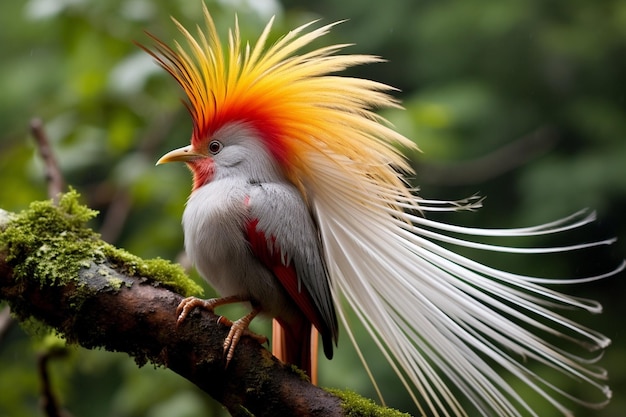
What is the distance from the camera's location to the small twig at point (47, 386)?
6.98ft

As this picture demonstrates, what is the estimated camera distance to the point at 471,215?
18.2 ft

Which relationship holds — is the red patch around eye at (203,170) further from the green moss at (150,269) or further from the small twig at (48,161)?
the small twig at (48,161)

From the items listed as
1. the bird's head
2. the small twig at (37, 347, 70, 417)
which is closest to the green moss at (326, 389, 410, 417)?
the bird's head

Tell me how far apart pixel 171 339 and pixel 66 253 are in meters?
0.31

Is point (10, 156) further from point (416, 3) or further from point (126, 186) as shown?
point (416, 3)

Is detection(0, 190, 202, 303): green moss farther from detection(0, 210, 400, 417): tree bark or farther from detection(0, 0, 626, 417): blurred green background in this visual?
detection(0, 0, 626, 417): blurred green background

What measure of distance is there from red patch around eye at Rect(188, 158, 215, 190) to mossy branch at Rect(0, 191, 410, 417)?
321 millimetres

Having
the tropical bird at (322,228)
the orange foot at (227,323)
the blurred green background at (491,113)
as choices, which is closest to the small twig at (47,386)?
the tropical bird at (322,228)

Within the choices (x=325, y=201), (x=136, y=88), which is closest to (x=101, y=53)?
(x=136, y=88)

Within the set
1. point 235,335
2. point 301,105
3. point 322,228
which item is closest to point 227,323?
point 235,335

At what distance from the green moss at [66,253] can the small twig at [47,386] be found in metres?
0.55

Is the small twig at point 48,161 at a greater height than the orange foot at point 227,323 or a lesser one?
greater

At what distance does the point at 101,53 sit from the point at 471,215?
328cm

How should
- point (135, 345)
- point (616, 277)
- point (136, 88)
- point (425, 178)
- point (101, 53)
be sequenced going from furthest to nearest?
point (616, 277), point (425, 178), point (101, 53), point (136, 88), point (135, 345)
